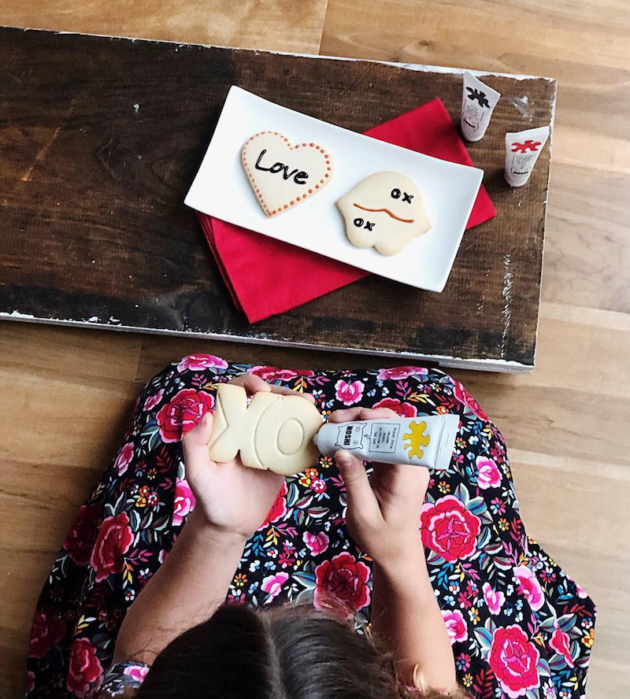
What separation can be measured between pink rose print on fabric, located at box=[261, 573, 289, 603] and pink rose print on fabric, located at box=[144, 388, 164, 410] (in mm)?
277

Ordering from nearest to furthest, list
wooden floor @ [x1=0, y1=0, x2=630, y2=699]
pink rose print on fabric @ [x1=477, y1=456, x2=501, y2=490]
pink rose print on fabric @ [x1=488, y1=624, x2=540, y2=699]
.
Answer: pink rose print on fabric @ [x1=488, y1=624, x2=540, y2=699], pink rose print on fabric @ [x1=477, y1=456, x2=501, y2=490], wooden floor @ [x1=0, y1=0, x2=630, y2=699]

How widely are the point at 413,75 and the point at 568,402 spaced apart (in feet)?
1.83

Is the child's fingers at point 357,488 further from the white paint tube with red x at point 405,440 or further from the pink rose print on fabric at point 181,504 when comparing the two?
the pink rose print on fabric at point 181,504

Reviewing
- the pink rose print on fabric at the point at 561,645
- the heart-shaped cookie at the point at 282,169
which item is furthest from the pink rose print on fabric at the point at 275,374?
the pink rose print on fabric at the point at 561,645

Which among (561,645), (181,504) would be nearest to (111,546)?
(181,504)

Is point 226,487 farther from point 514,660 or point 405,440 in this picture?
point 514,660

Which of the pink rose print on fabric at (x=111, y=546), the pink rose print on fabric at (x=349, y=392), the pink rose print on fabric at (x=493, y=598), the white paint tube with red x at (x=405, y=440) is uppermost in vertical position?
the white paint tube with red x at (x=405, y=440)

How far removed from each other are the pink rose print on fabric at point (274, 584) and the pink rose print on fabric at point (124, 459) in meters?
0.24

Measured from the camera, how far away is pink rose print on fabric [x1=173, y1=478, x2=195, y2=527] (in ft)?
2.52

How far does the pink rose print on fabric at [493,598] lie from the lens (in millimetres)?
760

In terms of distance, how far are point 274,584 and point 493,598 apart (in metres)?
0.26

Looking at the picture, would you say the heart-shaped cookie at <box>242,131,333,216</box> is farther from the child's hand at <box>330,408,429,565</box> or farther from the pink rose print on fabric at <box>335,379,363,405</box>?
the child's hand at <box>330,408,429,565</box>

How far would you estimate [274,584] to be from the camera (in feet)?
2.49

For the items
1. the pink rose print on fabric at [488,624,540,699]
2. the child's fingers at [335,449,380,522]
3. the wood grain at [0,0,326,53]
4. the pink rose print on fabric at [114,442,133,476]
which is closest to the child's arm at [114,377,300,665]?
the child's fingers at [335,449,380,522]
